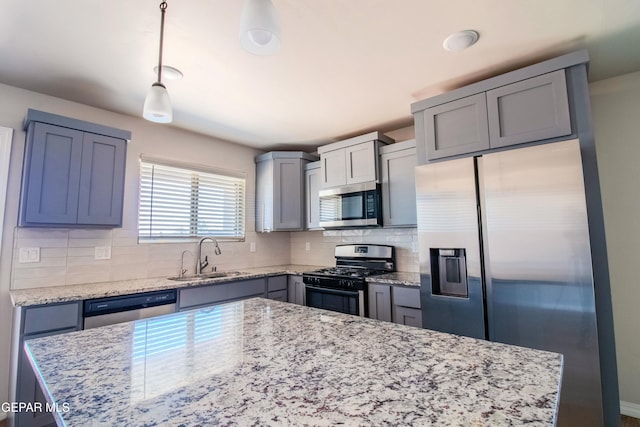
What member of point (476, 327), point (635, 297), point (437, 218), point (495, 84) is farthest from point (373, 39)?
point (635, 297)

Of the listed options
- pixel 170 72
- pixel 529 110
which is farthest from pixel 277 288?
pixel 529 110

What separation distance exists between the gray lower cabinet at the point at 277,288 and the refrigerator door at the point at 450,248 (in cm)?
171

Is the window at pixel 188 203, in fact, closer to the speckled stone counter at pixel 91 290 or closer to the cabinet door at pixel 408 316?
the speckled stone counter at pixel 91 290

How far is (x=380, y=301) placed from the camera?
280cm

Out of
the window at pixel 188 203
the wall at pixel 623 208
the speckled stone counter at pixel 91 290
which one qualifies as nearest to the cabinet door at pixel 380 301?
the speckled stone counter at pixel 91 290

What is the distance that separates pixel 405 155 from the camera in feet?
10.1

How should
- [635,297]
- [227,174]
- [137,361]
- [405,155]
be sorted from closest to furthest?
[137,361] → [635,297] → [405,155] → [227,174]

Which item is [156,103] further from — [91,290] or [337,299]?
[337,299]

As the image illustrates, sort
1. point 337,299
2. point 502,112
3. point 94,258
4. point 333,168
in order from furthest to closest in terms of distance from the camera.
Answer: point 333,168, point 337,299, point 94,258, point 502,112

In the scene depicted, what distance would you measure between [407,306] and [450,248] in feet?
2.26

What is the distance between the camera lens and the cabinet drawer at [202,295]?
2.71 m

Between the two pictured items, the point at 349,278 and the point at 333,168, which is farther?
the point at 333,168

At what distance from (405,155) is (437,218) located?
0.96 m

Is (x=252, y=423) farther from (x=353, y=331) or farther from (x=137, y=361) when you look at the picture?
(x=353, y=331)
